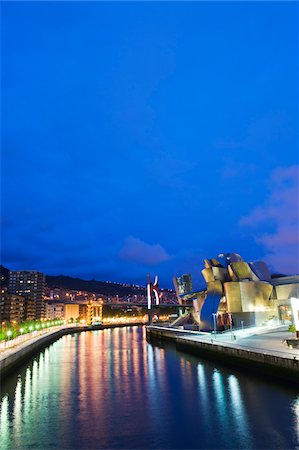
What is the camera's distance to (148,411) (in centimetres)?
1398

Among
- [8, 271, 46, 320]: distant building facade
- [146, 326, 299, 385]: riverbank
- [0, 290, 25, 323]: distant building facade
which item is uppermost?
[8, 271, 46, 320]: distant building facade

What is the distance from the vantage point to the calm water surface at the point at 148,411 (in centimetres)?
1085

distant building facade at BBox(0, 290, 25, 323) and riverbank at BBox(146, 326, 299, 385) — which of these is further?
distant building facade at BBox(0, 290, 25, 323)

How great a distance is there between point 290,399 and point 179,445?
5.68 meters

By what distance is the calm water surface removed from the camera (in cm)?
1085

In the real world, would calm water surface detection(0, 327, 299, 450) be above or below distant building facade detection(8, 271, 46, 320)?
below

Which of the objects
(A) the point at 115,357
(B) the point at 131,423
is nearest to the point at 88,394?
(B) the point at 131,423

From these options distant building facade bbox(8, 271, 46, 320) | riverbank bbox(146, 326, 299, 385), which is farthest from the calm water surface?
distant building facade bbox(8, 271, 46, 320)

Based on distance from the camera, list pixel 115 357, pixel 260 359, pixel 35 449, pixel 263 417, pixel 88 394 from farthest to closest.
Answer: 1. pixel 115 357
2. pixel 260 359
3. pixel 88 394
4. pixel 263 417
5. pixel 35 449

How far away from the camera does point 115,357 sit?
30953mm

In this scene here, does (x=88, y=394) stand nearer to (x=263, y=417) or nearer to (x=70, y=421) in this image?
(x=70, y=421)

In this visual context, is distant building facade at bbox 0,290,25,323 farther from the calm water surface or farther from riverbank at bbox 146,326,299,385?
the calm water surface

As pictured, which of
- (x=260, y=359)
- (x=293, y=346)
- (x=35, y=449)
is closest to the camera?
(x=35, y=449)

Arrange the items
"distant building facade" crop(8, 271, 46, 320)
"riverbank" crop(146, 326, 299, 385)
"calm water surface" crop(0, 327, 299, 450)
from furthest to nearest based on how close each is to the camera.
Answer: "distant building facade" crop(8, 271, 46, 320), "riverbank" crop(146, 326, 299, 385), "calm water surface" crop(0, 327, 299, 450)
